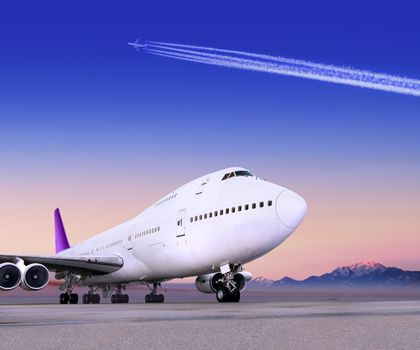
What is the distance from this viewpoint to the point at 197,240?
2542 cm

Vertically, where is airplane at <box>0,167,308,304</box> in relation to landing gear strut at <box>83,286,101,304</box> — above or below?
above

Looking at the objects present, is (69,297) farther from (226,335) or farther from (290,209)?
(226,335)

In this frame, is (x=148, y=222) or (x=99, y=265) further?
(x=99, y=265)

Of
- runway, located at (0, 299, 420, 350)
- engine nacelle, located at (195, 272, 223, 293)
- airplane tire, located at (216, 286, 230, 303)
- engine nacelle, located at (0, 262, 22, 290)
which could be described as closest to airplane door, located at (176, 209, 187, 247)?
engine nacelle, located at (195, 272, 223, 293)

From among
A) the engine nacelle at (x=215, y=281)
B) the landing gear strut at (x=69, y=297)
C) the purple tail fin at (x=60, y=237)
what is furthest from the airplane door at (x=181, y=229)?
the purple tail fin at (x=60, y=237)

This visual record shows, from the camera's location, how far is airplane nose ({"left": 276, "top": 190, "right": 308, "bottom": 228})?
2223cm

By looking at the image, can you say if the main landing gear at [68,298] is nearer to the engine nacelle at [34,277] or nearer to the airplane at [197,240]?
the airplane at [197,240]

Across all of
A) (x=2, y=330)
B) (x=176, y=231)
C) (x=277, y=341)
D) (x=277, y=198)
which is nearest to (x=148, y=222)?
(x=176, y=231)

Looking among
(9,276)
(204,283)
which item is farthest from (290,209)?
(9,276)

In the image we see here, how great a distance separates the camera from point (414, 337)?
860 centimetres

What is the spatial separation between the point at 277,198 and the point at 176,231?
21.6 ft

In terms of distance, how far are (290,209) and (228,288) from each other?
415 centimetres

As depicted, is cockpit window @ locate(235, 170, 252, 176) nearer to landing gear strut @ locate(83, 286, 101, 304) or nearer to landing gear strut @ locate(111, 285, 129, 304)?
landing gear strut @ locate(111, 285, 129, 304)

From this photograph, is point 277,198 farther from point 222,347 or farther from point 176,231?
point 222,347
